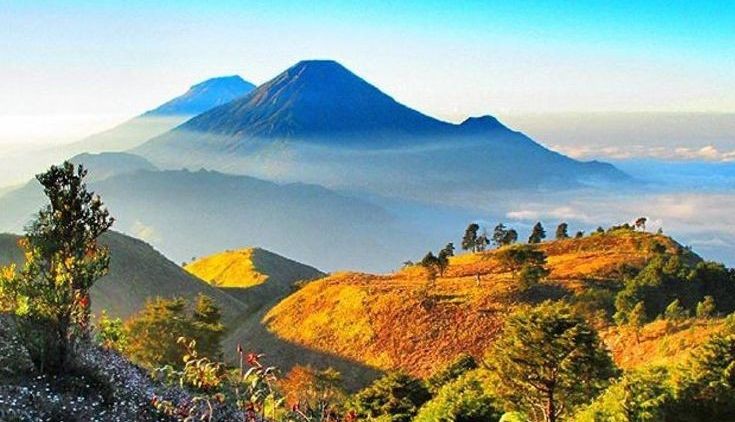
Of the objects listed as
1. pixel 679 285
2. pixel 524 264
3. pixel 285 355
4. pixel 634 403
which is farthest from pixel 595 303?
pixel 634 403

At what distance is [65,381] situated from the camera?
64.7ft

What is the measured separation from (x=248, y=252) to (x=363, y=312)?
90604 millimetres

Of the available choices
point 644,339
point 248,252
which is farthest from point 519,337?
point 248,252

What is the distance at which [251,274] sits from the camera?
5974 inches

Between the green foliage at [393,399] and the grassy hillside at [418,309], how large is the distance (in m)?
29.7

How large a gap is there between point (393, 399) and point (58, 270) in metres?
21.3

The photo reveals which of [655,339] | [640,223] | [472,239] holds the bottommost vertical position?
[472,239]

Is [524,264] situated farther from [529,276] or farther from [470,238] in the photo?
[470,238]

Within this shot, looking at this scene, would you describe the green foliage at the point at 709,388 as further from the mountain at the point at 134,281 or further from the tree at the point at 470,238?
the tree at the point at 470,238

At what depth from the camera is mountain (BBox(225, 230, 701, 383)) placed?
73562 mm

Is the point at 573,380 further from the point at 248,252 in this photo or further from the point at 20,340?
the point at 248,252

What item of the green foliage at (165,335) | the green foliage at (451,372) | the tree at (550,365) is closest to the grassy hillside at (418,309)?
the green foliage at (165,335)

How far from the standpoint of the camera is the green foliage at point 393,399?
36.2 metres

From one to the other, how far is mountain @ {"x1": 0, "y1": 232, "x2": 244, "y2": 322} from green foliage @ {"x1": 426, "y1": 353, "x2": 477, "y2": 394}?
70.0 metres
